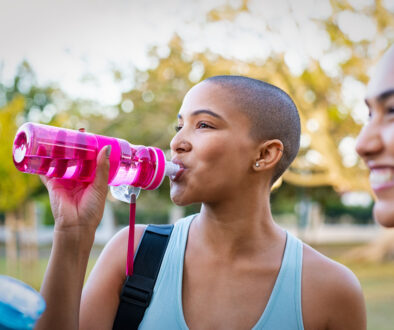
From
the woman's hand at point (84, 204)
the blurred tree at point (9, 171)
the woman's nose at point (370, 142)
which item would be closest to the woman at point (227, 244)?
the woman's hand at point (84, 204)

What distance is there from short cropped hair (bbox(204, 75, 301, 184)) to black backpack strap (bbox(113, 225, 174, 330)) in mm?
585

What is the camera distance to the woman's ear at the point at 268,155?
1.88 m

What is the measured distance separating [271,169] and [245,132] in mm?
236

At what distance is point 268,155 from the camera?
6.27ft

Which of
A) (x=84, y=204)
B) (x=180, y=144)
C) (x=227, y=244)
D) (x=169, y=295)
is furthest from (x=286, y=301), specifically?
(x=84, y=204)

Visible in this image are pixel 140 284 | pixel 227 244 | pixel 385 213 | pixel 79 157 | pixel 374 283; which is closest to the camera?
pixel 385 213

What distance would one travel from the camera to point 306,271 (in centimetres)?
179

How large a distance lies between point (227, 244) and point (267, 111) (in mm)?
564

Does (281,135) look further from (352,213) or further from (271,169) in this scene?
(352,213)

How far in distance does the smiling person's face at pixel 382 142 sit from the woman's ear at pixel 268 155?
32.4 inches

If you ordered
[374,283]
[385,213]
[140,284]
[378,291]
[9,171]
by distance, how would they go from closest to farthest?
[385,213] < [140,284] < [9,171] < [378,291] < [374,283]

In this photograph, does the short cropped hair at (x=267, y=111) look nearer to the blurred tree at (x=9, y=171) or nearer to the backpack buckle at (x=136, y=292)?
the backpack buckle at (x=136, y=292)

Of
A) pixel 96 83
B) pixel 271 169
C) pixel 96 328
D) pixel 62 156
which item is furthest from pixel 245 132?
pixel 96 83

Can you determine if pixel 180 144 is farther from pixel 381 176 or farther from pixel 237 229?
pixel 381 176
